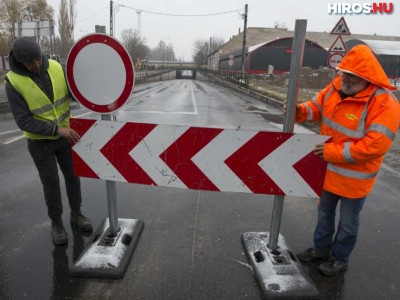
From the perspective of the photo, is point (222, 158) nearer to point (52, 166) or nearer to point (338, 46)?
point (52, 166)

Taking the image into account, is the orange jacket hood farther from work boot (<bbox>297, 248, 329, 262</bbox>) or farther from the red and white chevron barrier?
work boot (<bbox>297, 248, 329, 262</bbox>)

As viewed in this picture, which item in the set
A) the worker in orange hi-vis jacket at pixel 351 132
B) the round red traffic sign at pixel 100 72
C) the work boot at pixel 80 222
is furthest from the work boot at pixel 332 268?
the work boot at pixel 80 222

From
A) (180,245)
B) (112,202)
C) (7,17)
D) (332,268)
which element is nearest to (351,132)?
(332,268)

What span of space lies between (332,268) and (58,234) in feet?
9.18

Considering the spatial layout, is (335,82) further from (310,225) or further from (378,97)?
(310,225)

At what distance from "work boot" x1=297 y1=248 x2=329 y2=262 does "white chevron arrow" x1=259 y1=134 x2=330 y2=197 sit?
2.74 ft

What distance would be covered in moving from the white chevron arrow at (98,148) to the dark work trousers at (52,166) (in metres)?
0.48

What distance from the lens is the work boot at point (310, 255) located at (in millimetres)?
3266

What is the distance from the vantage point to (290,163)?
271 centimetres

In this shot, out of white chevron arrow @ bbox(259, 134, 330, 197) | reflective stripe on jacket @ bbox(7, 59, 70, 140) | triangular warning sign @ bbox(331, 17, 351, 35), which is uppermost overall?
triangular warning sign @ bbox(331, 17, 351, 35)

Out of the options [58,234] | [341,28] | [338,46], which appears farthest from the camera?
[338,46]

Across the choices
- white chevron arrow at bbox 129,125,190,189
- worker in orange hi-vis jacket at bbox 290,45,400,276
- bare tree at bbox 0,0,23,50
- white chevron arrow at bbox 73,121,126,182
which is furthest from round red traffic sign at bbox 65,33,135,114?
bare tree at bbox 0,0,23,50

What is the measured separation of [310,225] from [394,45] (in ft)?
216

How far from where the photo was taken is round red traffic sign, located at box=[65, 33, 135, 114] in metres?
2.70
